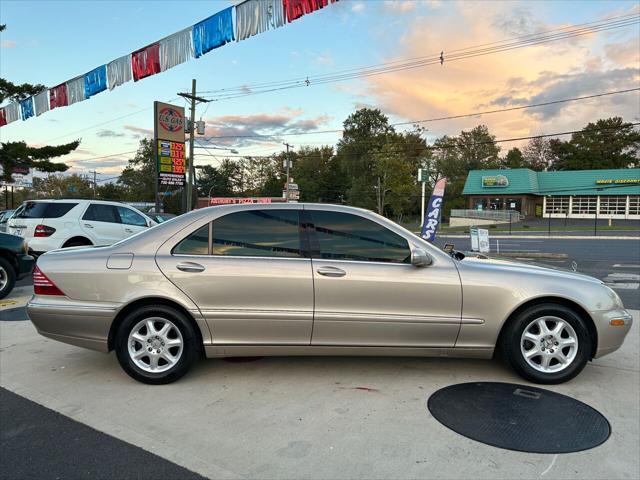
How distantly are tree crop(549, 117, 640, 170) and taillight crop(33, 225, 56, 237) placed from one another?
81.7 meters

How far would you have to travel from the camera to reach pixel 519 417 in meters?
3.41

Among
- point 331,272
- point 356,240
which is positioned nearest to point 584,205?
point 356,240

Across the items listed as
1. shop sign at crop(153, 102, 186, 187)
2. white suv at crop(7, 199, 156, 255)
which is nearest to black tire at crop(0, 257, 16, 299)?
white suv at crop(7, 199, 156, 255)

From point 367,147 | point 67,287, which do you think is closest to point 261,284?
point 67,287

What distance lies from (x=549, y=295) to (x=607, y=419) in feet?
3.34

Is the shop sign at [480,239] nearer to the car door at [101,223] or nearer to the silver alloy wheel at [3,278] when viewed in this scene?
the car door at [101,223]

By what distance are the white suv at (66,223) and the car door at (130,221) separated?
0.08 ft

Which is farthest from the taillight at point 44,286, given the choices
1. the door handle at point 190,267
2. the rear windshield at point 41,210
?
the rear windshield at point 41,210

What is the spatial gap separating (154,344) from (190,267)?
72cm

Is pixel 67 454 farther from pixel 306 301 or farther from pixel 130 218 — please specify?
pixel 130 218

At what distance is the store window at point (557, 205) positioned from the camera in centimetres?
5603

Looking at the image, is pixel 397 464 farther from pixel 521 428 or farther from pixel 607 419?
pixel 607 419

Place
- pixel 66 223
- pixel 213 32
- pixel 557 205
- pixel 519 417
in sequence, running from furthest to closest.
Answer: pixel 557 205 < pixel 66 223 < pixel 213 32 < pixel 519 417

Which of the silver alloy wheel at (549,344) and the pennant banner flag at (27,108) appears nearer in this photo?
the silver alloy wheel at (549,344)
